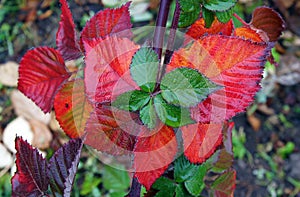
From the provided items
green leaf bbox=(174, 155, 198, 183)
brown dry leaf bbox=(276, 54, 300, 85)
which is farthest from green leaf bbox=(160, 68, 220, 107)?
brown dry leaf bbox=(276, 54, 300, 85)

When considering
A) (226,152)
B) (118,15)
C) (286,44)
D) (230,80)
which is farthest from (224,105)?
(286,44)

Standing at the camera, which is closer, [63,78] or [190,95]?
[190,95]

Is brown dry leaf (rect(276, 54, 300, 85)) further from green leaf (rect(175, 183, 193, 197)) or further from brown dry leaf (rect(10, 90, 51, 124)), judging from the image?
green leaf (rect(175, 183, 193, 197))

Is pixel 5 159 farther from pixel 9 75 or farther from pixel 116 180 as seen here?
pixel 116 180

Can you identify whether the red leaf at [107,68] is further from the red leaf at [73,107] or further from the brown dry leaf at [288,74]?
the brown dry leaf at [288,74]

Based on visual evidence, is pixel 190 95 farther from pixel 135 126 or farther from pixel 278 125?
pixel 278 125

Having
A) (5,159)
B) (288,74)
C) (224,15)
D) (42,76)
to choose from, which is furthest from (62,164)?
(288,74)

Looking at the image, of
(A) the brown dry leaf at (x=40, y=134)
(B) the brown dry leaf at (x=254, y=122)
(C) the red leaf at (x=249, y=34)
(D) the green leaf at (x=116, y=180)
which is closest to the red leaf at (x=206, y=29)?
(C) the red leaf at (x=249, y=34)
